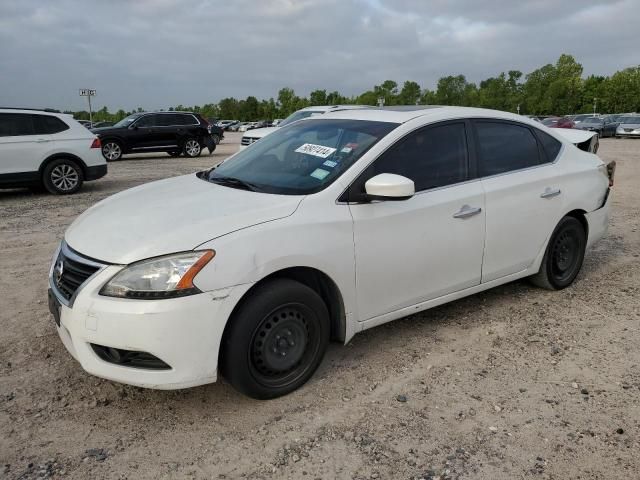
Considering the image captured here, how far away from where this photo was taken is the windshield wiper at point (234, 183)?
3.56 meters

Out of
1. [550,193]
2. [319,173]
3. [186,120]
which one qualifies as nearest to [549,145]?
[550,193]

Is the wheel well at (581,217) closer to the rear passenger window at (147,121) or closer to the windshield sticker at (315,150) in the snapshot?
the windshield sticker at (315,150)

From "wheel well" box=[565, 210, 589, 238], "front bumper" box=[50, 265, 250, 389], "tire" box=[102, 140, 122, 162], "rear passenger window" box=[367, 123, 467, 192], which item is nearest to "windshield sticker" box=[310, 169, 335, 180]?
"rear passenger window" box=[367, 123, 467, 192]

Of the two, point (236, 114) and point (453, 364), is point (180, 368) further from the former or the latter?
point (236, 114)

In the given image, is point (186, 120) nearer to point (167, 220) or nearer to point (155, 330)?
point (167, 220)

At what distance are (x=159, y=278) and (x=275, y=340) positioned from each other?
0.74 meters

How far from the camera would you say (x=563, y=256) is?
4.88 meters

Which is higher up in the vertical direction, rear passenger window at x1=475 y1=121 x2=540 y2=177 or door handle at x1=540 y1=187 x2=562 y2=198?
rear passenger window at x1=475 y1=121 x2=540 y2=177

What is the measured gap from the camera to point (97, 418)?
9.95 feet

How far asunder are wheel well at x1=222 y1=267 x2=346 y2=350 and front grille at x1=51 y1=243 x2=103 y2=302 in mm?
1035

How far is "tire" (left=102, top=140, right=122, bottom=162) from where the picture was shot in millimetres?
18047

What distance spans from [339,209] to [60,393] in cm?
197

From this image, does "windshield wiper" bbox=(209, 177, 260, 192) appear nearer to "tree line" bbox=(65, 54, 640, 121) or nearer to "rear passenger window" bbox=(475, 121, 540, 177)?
"rear passenger window" bbox=(475, 121, 540, 177)

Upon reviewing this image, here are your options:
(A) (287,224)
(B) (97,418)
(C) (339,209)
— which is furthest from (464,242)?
(B) (97,418)
